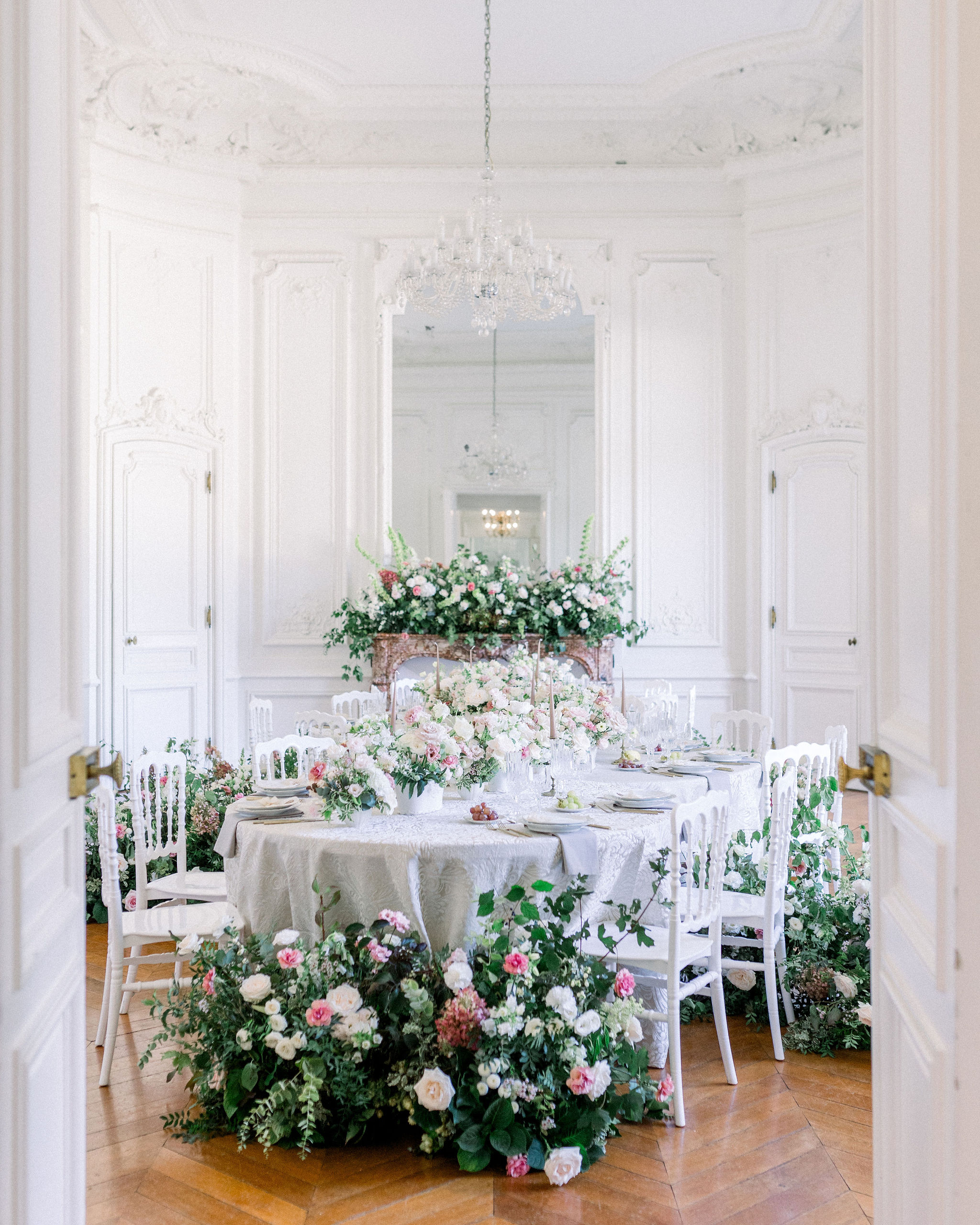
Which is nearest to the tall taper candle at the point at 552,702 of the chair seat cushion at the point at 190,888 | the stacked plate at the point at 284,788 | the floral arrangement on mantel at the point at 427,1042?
the floral arrangement on mantel at the point at 427,1042

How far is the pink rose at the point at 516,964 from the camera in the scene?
2875mm

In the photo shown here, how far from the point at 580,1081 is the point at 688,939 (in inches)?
27.8

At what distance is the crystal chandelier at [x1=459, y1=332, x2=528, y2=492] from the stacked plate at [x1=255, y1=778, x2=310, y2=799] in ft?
23.0

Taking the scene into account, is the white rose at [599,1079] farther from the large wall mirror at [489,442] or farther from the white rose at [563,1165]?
the large wall mirror at [489,442]

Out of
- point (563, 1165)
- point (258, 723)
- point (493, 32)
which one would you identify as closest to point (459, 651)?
point (258, 723)

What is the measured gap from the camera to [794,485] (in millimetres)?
7840

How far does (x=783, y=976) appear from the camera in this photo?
12.6 ft

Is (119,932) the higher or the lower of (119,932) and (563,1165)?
the higher

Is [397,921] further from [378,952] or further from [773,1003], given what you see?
[773,1003]

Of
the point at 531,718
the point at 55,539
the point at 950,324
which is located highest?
the point at 950,324

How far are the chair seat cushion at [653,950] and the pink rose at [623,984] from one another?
103 mm

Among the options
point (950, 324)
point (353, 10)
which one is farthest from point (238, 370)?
point (950, 324)

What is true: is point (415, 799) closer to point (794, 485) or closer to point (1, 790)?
point (1, 790)

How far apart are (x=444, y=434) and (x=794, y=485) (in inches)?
172
